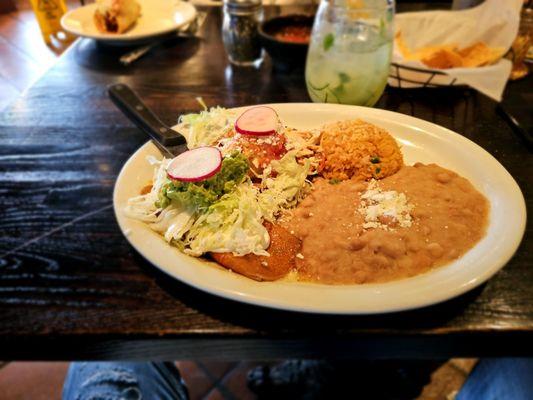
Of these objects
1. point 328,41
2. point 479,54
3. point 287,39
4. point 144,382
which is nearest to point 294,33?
point 287,39

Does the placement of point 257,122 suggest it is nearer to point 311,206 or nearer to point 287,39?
point 311,206

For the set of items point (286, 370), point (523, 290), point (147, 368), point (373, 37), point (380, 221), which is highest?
point (373, 37)

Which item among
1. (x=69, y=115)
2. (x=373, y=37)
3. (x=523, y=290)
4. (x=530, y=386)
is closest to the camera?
(x=523, y=290)

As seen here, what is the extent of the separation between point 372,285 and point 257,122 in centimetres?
68

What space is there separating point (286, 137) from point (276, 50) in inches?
34.3

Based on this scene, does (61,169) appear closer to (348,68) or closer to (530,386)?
(348,68)

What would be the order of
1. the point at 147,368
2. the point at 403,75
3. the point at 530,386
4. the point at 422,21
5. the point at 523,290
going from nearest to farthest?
the point at 523,290
the point at 530,386
the point at 147,368
the point at 403,75
the point at 422,21

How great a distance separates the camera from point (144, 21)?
2.62 metres

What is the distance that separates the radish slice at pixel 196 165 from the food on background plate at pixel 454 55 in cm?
137

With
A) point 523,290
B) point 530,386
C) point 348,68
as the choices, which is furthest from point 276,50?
point 530,386

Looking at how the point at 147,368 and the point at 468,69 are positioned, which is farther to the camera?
the point at 468,69

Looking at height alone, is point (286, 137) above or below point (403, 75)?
above

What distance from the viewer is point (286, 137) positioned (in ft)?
4.58

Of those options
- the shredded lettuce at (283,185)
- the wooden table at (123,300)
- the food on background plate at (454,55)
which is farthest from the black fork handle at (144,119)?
the food on background plate at (454,55)
